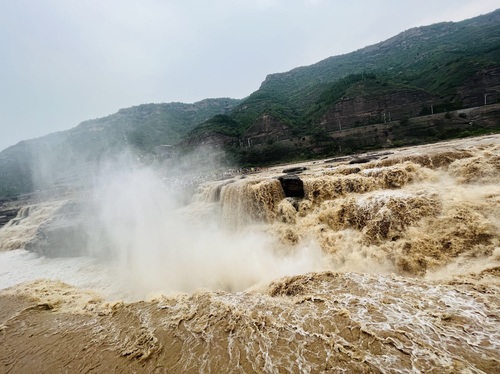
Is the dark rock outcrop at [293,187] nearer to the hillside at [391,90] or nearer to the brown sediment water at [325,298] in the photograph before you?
the brown sediment water at [325,298]

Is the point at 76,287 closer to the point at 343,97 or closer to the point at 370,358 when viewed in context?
the point at 370,358

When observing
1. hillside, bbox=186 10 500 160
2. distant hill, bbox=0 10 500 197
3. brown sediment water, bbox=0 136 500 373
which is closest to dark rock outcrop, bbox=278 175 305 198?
brown sediment water, bbox=0 136 500 373

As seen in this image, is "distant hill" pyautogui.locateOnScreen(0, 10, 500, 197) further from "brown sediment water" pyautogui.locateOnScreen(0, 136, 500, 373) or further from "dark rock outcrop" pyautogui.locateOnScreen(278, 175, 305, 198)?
"brown sediment water" pyautogui.locateOnScreen(0, 136, 500, 373)

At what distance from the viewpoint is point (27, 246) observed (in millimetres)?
15578

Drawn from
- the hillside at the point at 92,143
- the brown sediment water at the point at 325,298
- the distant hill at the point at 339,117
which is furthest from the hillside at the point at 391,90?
the brown sediment water at the point at 325,298

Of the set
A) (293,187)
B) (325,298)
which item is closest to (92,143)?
(293,187)

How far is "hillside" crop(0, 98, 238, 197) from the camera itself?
50.6 m

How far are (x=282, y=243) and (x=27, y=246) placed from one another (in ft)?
53.8

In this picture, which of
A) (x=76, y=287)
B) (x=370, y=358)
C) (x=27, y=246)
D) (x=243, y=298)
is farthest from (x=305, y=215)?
(x=27, y=246)

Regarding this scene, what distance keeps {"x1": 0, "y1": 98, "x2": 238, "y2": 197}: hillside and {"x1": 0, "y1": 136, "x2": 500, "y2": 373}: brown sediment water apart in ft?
154

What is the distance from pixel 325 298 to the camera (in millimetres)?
5277

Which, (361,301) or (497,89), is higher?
(497,89)

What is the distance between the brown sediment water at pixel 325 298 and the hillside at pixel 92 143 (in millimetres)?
46924

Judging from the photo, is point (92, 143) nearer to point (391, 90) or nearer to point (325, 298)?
point (391, 90)
